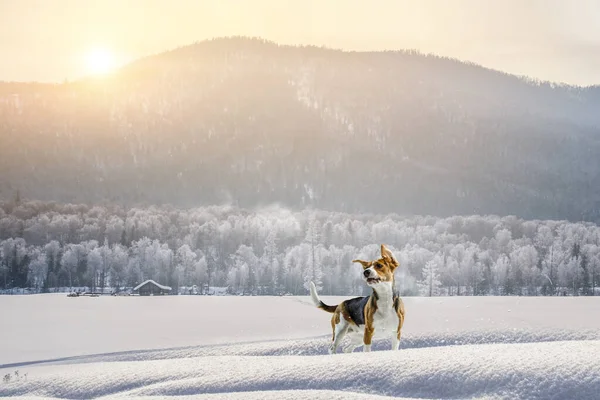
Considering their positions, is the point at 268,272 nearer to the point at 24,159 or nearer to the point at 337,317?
the point at 337,317

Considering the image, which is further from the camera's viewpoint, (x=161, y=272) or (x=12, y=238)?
(x=12, y=238)

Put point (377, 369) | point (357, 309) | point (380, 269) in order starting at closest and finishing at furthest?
point (377, 369)
point (380, 269)
point (357, 309)

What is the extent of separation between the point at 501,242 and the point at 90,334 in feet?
356

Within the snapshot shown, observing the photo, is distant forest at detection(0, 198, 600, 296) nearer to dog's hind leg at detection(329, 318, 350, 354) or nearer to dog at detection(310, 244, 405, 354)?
dog's hind leg at detection(329, 318, 350, 354)

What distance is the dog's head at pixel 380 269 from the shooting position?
35.1ft

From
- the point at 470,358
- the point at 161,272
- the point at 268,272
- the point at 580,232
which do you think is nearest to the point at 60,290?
the point at 161,272

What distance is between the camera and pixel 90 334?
3241cm

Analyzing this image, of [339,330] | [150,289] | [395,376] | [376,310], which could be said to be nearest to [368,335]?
[376,310]

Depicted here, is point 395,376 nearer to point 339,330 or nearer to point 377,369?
point 377,369

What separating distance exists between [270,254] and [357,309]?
4221 inches

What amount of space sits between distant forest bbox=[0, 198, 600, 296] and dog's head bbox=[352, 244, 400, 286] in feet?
280

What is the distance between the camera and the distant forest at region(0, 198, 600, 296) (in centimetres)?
10644

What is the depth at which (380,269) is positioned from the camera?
1088 centimetres

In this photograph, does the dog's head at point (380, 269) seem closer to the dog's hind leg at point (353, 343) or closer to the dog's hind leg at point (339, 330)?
the dog's hind leg at point (339, 330)
